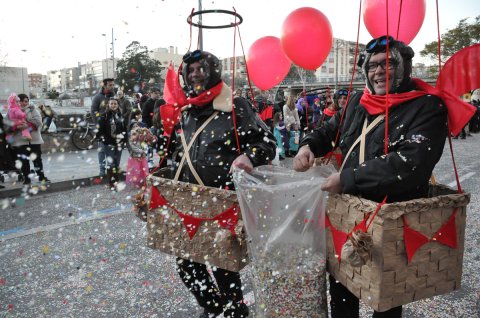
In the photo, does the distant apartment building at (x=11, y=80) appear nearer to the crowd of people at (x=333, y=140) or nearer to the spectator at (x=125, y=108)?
the spectator at (x=125, y=108)

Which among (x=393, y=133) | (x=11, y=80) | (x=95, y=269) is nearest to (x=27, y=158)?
(x=95, y=269)

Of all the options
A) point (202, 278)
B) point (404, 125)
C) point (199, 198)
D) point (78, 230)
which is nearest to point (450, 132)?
point (404, 125)

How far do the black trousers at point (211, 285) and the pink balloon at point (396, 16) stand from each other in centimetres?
194

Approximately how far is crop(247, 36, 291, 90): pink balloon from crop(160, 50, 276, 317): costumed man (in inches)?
49.3

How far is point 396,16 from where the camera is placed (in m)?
2.62

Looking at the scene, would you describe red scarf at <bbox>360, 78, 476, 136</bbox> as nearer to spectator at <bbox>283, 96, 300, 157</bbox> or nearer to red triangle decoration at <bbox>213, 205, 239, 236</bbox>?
red triangle decoration at <bbox>213, 205, 239, 236</bbox>

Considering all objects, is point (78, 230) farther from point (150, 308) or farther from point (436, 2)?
point (436, 2)

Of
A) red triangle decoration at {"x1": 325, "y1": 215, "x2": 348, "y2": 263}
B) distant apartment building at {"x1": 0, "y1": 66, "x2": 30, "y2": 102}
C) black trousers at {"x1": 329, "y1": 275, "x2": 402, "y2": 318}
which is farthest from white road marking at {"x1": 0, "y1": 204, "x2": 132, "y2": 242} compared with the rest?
distant apartment building at {"x1": 0, "y1": 66, "x2": 30, "y2": 102}

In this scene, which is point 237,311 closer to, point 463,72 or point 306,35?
point 463,72

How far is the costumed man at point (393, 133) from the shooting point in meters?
1.63

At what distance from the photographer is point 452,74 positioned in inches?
69.6

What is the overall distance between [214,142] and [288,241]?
752 mm

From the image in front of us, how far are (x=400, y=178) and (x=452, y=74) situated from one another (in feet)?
1.90

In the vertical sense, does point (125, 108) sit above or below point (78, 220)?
above
